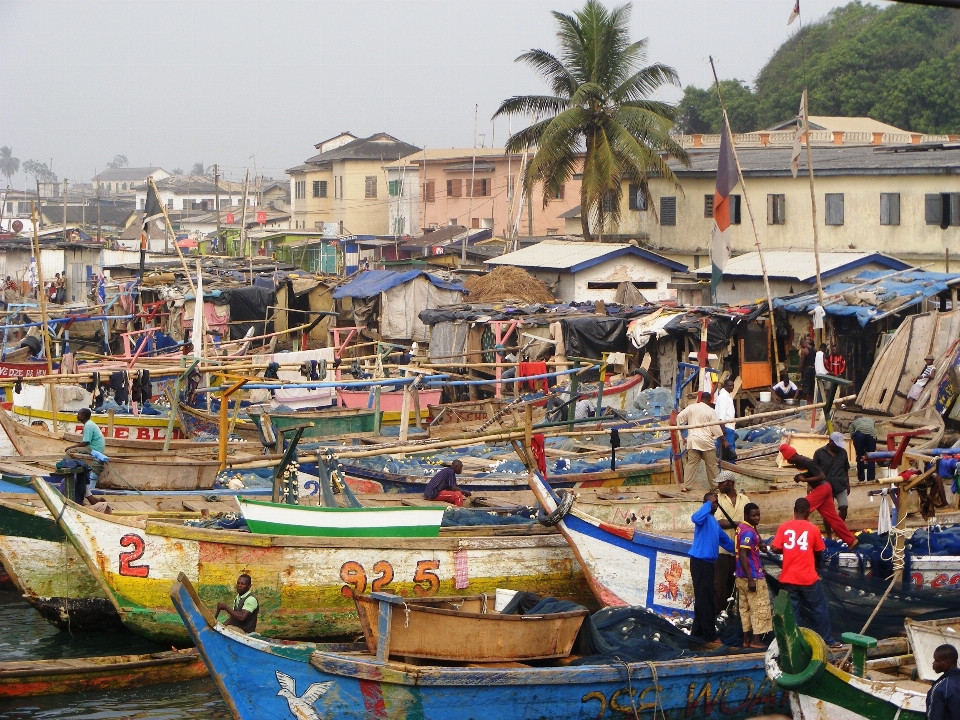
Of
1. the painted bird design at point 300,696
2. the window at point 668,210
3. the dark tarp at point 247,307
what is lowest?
the painted bird design at point 300,696

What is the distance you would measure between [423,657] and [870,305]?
1501cm

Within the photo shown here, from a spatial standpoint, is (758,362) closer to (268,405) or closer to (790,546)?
(268,405)

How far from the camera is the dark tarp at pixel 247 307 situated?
36719 mm

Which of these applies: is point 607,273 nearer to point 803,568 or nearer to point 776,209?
point 776,209

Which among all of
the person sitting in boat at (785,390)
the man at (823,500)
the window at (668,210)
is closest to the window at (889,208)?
the window at (668,210)

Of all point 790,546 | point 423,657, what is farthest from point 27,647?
point 790,546

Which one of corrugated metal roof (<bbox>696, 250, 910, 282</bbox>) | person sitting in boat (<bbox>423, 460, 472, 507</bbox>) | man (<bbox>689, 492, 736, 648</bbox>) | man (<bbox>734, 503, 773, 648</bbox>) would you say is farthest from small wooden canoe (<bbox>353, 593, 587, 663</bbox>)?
corrugated metal roof (<bbox>696, 250, 910, 282</bbox>)

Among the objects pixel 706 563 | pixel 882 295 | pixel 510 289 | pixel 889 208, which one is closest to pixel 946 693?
pixel 706 563

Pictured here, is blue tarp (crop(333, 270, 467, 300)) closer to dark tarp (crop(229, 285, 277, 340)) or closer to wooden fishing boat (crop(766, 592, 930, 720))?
dark tarp (crop(229, 285, 277, 340))

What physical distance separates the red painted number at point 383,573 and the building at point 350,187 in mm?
48437

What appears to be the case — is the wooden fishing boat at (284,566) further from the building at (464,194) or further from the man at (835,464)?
the building at (464,194)

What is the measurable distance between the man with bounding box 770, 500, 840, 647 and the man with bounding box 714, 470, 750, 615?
0.66 m

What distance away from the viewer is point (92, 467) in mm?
15047

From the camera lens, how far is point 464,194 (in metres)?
56.6
